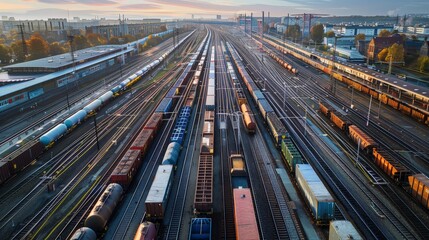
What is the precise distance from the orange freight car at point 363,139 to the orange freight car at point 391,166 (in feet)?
4.73

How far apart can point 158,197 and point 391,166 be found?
91.4 ft

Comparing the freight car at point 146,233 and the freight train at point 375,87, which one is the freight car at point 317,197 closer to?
the freight car at point 146,233

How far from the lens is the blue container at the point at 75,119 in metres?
55.1

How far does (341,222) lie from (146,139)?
29705mm

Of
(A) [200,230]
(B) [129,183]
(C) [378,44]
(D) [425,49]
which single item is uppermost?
(C) [378,44]

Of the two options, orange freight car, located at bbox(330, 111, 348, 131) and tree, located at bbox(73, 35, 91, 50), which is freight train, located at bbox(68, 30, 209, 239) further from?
tree, located at bbox(73, 35, 91, 50)

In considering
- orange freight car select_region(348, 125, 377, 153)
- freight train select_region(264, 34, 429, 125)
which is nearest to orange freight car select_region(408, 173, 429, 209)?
orange freight car select_region(348, 125, 377, 153)

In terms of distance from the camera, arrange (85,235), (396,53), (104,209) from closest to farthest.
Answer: (85,235)
(104,209)
(396,53)

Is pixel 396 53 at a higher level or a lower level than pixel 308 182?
higher

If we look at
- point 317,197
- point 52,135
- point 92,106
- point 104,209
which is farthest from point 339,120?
point 92,106

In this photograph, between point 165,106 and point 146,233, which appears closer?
point 146,233

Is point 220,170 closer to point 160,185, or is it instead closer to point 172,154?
point 172,154

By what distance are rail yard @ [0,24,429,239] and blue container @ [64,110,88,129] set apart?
0.25 meters

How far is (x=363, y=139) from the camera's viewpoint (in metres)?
45.6
